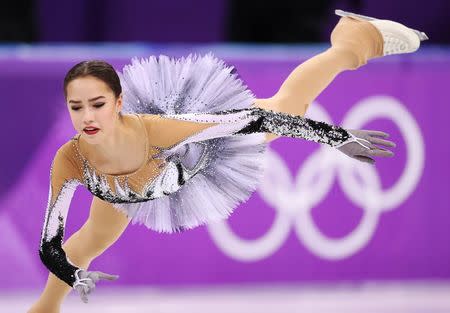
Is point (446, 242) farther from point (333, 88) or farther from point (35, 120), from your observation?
point (35, 120)

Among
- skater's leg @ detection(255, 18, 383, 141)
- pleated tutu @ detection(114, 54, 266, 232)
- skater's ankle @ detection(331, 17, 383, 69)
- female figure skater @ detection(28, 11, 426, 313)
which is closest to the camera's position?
female figure skater @ detection(28, 11, 426, 313)

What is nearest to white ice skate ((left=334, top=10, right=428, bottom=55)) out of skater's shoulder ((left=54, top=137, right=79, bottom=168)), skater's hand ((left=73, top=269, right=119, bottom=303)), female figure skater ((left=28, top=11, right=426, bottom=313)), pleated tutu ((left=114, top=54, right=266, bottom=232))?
female figure skater ((left=28, top=11, right=426, bottom=313))

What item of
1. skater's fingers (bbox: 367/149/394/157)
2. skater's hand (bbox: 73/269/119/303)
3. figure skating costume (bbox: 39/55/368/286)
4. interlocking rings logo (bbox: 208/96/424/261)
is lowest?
interlocking rings logo (bbox: 208/96/424/261)

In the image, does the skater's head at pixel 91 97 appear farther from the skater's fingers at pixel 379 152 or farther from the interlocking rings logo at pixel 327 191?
the interlocking rings logo at pixel 327 191

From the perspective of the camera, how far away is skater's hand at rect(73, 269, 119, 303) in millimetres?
3629

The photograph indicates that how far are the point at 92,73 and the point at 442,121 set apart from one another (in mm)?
3338

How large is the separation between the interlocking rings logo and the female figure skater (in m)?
1.62

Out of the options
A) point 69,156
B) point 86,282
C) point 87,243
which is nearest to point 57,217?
point 69,156

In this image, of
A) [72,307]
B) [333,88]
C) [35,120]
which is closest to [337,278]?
[333,88]

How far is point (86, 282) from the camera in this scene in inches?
144

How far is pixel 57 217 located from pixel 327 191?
271cm

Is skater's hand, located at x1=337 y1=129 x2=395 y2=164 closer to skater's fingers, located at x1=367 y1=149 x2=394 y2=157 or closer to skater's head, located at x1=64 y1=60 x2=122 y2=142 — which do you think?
skater's fingers, located at x1=367 y1=149 x2=394 y2=157

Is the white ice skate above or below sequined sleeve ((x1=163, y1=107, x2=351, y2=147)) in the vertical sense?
above

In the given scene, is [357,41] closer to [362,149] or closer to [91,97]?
[362,149]
